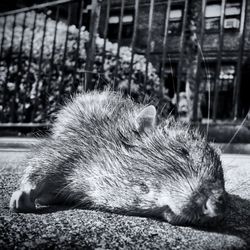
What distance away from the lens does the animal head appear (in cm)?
141

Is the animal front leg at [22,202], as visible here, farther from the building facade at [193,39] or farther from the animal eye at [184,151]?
the building facade at [193,39]

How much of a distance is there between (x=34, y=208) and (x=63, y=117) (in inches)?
33.7

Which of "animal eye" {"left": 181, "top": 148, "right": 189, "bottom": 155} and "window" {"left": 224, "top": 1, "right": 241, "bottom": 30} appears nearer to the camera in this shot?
"animal eye" {"left": 181, "top": 148, "right": 189, "bottom": 155}

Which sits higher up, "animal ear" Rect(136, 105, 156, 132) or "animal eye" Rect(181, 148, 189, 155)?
"animal ear" Rect(136, 105, 156, 132)

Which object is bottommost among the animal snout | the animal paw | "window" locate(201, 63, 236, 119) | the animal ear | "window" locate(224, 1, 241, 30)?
the animal paw

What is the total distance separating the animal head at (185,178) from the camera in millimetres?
1409

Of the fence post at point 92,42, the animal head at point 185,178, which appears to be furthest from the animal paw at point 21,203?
the fence post at point 92,42

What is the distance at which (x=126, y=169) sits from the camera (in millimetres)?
1625

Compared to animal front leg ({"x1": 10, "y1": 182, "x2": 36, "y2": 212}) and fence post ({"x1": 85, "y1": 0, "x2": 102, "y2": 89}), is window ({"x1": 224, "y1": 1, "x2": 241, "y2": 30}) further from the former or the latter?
animal front leg ({"x1": 10, "y1": 182, "x2": 36, "y2": 212})

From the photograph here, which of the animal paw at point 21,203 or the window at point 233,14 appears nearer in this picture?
the animal paw at point 21,203

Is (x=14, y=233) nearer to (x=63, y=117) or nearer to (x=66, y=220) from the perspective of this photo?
(x=66, y=220)

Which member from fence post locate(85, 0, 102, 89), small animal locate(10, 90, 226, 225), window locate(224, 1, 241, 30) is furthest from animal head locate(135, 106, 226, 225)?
window locate(224, 1, 241, 30)

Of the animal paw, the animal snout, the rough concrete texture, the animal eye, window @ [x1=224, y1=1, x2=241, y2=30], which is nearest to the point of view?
the rough concrete texture

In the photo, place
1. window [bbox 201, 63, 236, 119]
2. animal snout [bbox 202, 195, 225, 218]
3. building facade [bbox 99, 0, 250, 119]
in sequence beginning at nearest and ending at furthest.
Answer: animal snout [bbox 202, 195, 225, 218] < building facade [bbox 99, 0, 250, 119] < window [bbox 201, 63, 236, 119]
